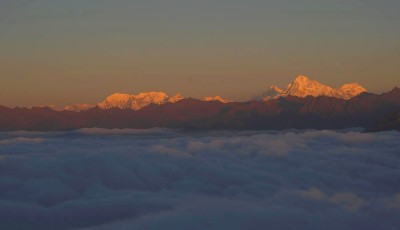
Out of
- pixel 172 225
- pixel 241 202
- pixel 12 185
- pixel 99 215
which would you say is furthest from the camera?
pixel 12 185

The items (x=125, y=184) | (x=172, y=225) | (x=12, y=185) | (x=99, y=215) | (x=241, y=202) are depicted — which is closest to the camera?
(x=172, y=225)

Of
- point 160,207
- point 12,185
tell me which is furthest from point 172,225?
point 12,185

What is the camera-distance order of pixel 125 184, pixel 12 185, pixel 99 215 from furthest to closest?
pixel 125 184, pixel 12 185, pixel 99 215

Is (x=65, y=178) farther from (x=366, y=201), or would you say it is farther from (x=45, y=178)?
(x=366, y=201)

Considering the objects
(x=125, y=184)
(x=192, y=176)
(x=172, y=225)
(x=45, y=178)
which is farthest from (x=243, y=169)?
(x=172, y=225)

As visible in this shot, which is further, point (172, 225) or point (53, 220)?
point (53, 220)

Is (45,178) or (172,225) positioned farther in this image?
(45,178)

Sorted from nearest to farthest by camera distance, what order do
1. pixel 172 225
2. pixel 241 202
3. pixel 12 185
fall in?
pixel 172 225, pixel 241 202, pixel 12 185

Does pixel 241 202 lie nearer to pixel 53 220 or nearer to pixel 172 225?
pixel 172 225
